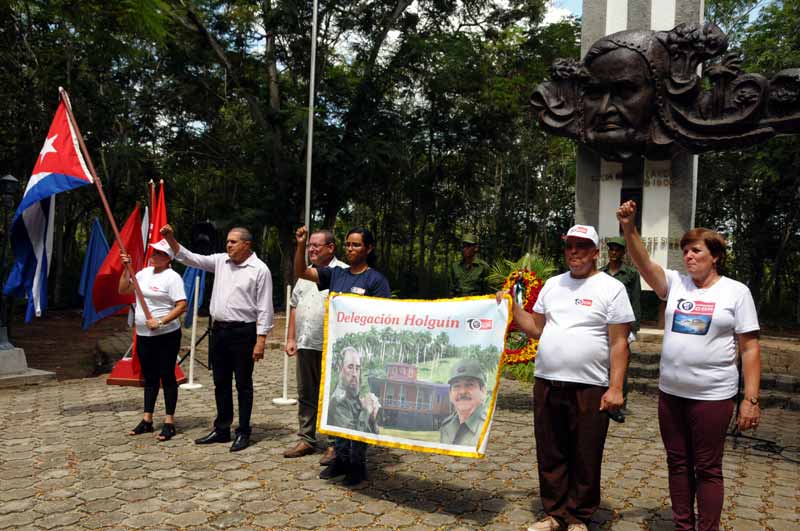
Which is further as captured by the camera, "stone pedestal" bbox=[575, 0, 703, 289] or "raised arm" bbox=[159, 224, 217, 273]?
"stone pedestal" bbox=[575, 0, 703, 289]

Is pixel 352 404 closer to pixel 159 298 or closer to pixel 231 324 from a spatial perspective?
pixel 231 324

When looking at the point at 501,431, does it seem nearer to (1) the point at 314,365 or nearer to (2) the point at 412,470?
(2) the point at 412,470

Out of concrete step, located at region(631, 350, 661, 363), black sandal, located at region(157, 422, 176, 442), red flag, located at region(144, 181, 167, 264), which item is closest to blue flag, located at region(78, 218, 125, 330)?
red flag, located at region(144, 181, 167, 264)

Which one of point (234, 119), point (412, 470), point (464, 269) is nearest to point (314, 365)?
point (412, 470)

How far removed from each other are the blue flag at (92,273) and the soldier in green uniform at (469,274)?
423cm

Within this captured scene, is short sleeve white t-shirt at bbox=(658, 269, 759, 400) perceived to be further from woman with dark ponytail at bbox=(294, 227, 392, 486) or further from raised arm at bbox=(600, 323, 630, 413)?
woman with dark ponytail at bbox=(294, 227, 392, 486)

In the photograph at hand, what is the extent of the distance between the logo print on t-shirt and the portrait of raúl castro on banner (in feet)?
3.19

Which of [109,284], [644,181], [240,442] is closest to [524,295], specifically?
[644,181]

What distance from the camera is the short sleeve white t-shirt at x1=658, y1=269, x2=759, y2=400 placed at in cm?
350

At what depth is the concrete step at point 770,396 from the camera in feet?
26.8

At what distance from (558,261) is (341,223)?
1050 centimetres

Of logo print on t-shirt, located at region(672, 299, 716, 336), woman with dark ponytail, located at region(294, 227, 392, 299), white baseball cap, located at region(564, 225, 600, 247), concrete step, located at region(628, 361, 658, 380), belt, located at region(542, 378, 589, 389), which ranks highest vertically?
white baseball cap, located at region(564, 225, 600, 247)

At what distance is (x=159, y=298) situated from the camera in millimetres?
6121

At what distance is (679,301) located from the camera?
3680 millimetres
